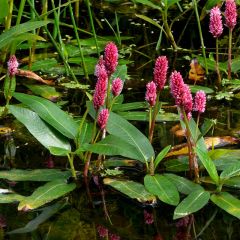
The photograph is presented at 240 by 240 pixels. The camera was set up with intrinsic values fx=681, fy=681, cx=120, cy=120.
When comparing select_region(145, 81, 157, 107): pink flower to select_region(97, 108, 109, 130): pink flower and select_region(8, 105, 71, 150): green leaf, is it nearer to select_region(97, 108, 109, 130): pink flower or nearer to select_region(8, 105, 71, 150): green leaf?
select_region(97, 108, 109, 130): pink flower

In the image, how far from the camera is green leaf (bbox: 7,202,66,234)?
1748 mm

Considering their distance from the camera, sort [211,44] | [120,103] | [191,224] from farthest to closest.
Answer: [211,44] → [120,103] → [191,224]

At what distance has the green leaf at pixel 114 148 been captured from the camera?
1.97 metres

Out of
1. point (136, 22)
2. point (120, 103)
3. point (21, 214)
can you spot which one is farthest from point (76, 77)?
point (21, 214)

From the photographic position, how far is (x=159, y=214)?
1843 millimetres

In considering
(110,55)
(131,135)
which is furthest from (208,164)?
(110,55)

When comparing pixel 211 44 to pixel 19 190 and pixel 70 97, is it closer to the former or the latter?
pixel 70 97

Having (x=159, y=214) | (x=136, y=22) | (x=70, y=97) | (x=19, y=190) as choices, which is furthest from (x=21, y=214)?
(x=136, y=22)

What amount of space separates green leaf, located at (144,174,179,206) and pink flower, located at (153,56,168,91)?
0.27m

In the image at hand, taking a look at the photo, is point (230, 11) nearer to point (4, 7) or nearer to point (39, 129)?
point (4, 7)

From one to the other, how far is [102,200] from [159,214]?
0.19 m

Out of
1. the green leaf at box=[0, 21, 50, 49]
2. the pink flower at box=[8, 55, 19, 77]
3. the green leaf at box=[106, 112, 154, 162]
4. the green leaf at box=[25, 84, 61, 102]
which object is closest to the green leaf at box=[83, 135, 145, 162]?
the green leaf at box=[106, 112, 154, 162]

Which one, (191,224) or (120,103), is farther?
(120,103)

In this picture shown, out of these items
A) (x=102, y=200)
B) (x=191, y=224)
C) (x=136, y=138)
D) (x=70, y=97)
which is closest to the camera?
(x=191, y=224)
